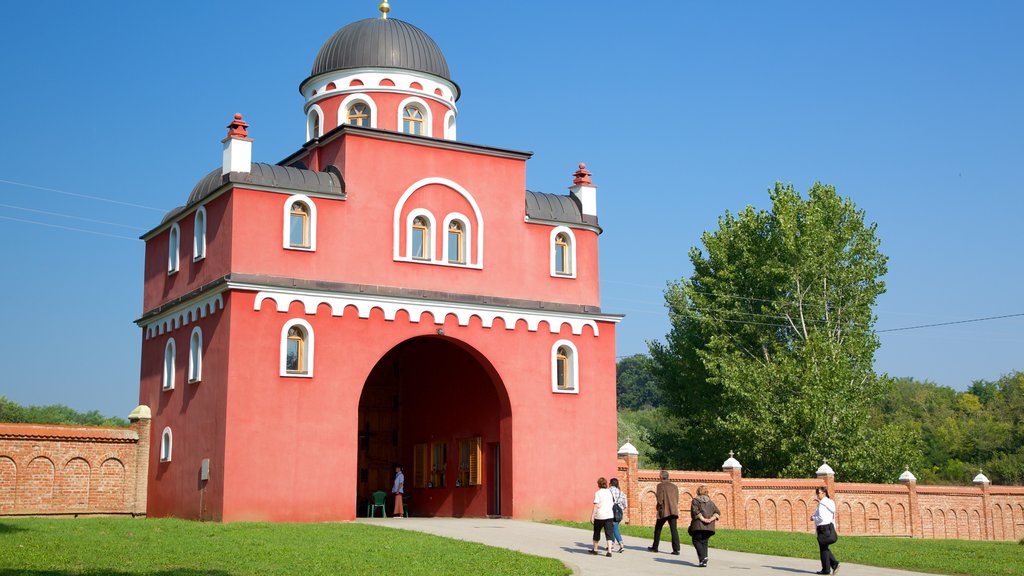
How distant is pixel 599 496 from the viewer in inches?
747

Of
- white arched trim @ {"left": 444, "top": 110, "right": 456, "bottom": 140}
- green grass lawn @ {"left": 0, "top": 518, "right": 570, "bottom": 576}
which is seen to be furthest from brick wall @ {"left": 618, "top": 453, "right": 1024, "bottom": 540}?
white arched trim @ {"left": 444, "top": 110, "right": 456, "bottom": 140}

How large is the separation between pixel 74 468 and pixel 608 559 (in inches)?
545

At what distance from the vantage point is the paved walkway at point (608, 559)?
1739 centimetres

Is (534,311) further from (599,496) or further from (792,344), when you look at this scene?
(792,344)

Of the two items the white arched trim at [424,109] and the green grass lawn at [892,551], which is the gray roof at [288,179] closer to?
the white arched trim at [424,109]

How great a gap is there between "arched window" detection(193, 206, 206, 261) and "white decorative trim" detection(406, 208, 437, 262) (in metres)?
4.88

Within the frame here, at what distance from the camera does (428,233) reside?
2702cm

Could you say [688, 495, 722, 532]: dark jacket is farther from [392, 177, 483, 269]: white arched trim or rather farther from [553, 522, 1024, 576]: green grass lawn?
[392, 177, 483, 269]: white arched trim

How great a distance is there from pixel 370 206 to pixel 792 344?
19.6 meters

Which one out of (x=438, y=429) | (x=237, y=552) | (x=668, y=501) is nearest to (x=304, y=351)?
(x=438, y=429)

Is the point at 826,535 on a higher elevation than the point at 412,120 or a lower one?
lower

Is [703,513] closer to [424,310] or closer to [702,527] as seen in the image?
[702,527]

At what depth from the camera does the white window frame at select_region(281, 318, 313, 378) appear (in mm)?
24439

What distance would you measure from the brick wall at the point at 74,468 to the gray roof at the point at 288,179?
20.1 feet
